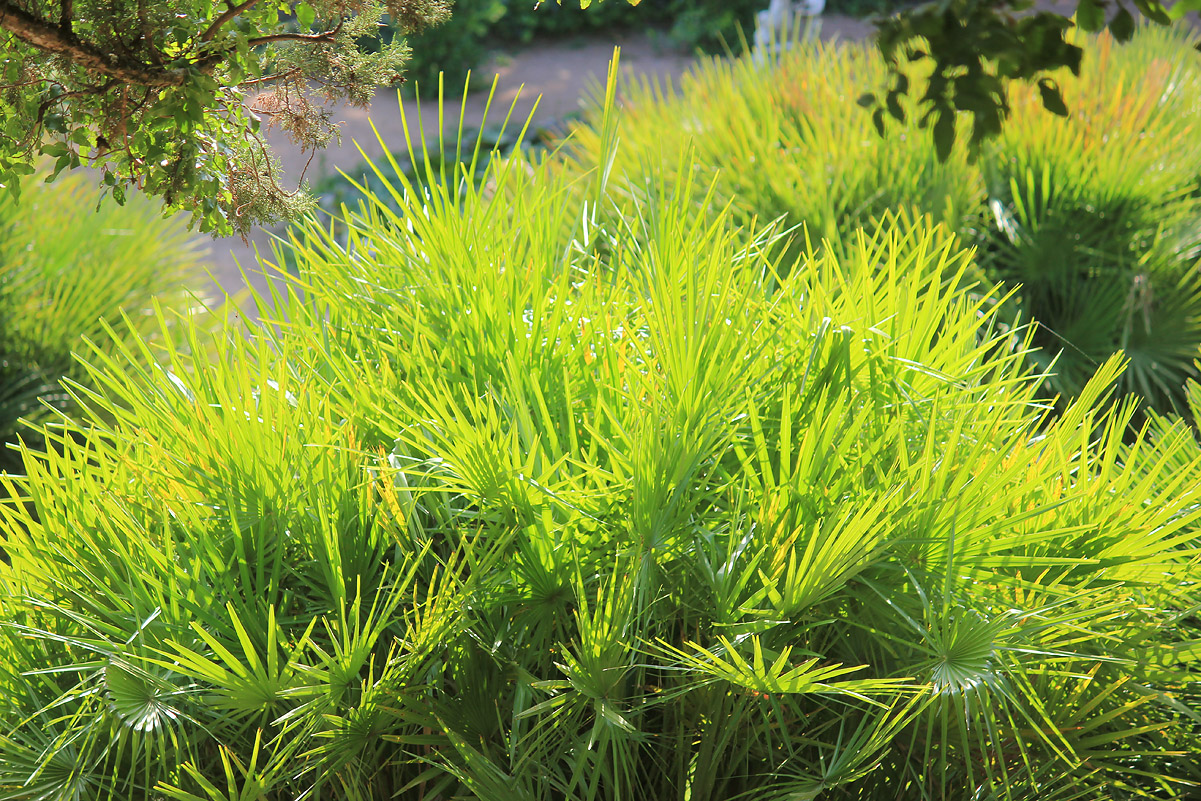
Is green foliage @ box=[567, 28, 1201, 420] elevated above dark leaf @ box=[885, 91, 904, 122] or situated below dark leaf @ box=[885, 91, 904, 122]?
Answer: below

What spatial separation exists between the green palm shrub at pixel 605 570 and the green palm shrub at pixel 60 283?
5.34 ft

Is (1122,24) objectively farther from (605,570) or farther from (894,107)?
(605,570)

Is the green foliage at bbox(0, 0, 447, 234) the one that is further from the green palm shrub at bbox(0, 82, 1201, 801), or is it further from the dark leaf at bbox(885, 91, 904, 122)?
the dark leaf at bbox(885, 91, 904, 122)

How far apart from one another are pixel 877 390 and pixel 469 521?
548mm

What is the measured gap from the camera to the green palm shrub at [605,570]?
100 centimetres

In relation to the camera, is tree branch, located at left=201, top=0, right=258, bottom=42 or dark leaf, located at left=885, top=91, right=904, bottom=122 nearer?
dark leaf, located at left=885, top=91, right=904, bottom=122

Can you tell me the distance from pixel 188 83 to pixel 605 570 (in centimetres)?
68

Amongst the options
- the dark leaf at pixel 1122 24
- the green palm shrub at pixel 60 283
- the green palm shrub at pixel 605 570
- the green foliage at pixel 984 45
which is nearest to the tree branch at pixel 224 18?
the green palm shrub at pixel 605 570

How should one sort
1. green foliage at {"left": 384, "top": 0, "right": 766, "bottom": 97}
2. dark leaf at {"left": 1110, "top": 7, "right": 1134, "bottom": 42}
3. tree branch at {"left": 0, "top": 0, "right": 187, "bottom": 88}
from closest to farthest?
1. dark leaf at {"left": 1110, "top": 7, "right": 1134, "bottom": 42}
2. tree branch at {"left": 0, "top": 0, "right": 187, "bottom": 88}
3. green foliage at {"left": 384, "top": 0, "right": 766, "bottom": 97}

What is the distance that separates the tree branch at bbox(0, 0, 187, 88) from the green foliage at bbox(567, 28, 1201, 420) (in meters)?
1.87

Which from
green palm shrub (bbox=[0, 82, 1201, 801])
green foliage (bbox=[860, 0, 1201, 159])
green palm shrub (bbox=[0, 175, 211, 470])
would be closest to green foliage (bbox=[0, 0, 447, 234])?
green palm shrub (bbox=[0, 82, 1201, 801])

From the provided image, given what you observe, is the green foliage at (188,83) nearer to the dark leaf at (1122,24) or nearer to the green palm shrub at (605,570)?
the green palm shrub at (605,570)

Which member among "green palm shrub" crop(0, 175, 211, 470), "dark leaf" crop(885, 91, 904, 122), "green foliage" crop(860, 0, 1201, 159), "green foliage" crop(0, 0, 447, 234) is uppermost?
"green foliage" crop(860, 0, 1201, 159)

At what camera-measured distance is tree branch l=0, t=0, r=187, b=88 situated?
885 millimetres
